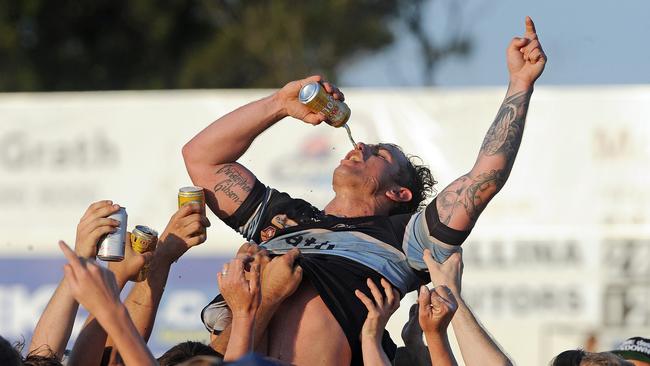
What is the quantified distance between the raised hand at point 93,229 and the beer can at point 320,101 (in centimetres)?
89

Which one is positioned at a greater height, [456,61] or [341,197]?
[456,61]

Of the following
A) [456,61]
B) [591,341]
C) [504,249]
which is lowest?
[591,341]

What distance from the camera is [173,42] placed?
23.3 meters

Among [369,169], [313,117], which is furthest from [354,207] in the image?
[313,117]

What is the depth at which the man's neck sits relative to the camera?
4.97m

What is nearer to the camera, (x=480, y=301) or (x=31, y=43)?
(x=480, y=301)

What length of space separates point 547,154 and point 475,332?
5835mm

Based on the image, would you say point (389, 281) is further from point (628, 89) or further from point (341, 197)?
point (628, 89)

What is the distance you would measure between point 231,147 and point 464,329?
123 cm

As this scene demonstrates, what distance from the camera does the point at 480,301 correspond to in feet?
33.3

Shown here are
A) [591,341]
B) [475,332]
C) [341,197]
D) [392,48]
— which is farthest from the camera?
[392,48]

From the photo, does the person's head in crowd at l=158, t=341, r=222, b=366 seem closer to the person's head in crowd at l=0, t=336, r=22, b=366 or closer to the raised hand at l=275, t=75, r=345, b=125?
the person's head in crowd at l=0, t=336, r=22, b=366

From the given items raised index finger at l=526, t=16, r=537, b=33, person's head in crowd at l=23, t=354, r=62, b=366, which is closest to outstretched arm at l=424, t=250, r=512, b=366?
raised index finger at l=526, t=16, r=537, b=33

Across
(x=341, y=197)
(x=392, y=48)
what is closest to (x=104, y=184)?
(x=341, y=197)
